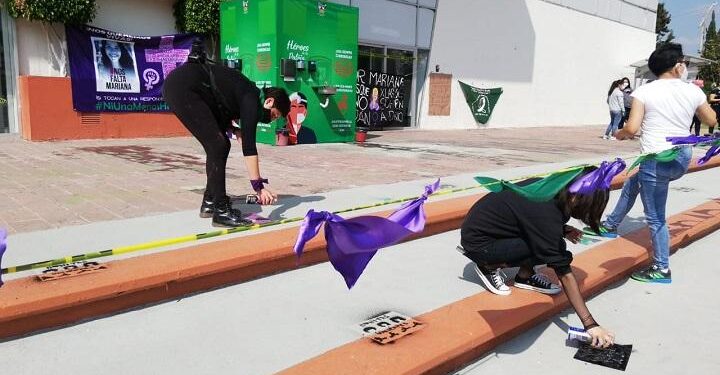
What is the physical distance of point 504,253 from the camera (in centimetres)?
355

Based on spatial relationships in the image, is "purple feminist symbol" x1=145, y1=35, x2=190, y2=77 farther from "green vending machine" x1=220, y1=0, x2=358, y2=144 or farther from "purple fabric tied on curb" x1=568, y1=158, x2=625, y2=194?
"purple fabric tied on curb" x1=568, y1=158, x2=625, y2=194

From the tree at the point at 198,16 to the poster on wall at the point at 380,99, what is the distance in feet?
14.5

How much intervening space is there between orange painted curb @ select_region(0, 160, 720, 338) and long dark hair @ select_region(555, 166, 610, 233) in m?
1.77

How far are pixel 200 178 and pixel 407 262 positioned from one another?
361cm

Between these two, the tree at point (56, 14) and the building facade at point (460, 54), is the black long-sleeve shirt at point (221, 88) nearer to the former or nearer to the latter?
the building facade at point (460, 54)

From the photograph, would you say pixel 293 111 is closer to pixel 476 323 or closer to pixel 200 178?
pixel 200 178

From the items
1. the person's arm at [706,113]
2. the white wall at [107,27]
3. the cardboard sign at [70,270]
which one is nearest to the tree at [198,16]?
the white wall at [107,27]

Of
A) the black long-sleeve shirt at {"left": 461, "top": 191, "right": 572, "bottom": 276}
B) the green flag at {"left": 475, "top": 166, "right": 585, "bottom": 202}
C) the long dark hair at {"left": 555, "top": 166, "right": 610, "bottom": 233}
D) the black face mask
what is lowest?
the black long-sleeve shirt at {"left": 461, "top": 191, "right": 572, "bottom": 276}

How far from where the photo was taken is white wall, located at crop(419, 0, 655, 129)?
18.5 meters

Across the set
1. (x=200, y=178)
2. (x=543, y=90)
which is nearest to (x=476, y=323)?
(x=200, y=178)

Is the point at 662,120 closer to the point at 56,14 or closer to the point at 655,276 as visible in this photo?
the point at 655,276

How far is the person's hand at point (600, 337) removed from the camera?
120 inches

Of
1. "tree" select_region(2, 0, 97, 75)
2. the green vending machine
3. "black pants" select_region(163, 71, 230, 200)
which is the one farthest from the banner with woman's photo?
"black pants" select_region(163, 71, 230, 200)

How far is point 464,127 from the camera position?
1947 cm
